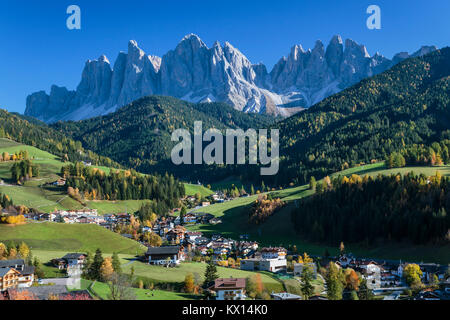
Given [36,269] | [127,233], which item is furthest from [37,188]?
[36,269]

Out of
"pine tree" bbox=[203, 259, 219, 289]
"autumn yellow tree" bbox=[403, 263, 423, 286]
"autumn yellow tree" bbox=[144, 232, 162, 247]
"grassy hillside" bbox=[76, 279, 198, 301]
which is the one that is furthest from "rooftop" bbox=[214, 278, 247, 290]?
"autumn yellow tree" bbox=[144, 232, 162, 247]

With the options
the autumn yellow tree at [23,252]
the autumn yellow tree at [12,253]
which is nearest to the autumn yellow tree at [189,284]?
the autumn yellow tree at [23,252]

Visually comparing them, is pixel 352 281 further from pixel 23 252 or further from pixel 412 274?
pixel 23 252

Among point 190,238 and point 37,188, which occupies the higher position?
point 37,188

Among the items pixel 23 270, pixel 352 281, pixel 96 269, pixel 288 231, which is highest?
pixel 288 231

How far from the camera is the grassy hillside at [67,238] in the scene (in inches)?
3939

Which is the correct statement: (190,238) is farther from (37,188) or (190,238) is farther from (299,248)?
(37,188)

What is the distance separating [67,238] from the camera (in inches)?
4198

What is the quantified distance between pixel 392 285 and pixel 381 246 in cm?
3205

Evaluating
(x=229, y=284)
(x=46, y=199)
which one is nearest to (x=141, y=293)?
(x=229, y=284)

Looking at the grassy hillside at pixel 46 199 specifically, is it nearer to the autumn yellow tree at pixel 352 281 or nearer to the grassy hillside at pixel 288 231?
the grassy hillside at pixel 288 231

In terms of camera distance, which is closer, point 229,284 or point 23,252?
point 229,284
